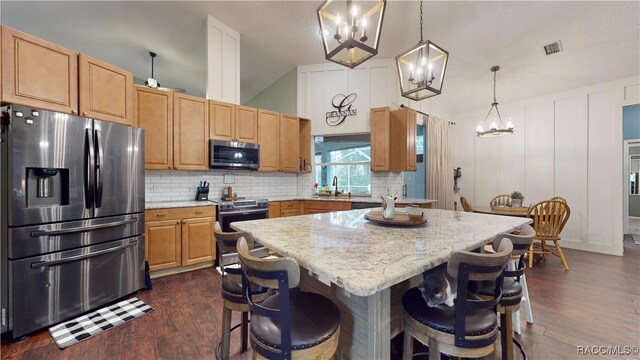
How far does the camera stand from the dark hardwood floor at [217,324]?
1.76m

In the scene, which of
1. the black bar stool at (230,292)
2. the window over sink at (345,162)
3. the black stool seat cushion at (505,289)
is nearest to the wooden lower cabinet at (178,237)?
the black bar stool at (230,292)

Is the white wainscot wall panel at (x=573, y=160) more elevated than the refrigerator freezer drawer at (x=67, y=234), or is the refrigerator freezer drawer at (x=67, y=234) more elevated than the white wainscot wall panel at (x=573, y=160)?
the white wainscot wall panel at (x=573, y=160)

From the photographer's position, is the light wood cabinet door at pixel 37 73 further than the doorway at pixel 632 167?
No

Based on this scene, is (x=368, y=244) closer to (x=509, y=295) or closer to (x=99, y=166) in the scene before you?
(x=509, y=295)

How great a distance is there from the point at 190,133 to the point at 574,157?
6.61 metres

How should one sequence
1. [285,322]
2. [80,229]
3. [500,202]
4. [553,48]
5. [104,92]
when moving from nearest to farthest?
[285,322] → [80,229] → [104,92] → [553,48] → [500,202]

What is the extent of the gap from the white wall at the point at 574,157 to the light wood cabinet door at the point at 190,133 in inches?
230

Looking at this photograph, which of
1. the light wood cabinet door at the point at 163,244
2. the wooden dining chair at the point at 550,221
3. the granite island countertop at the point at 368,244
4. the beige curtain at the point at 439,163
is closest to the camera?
the granite island countertop at the point at 368,244

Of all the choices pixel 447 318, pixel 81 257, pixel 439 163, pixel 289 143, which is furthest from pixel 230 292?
pixel 439 163

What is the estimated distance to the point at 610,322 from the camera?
7.02 feet

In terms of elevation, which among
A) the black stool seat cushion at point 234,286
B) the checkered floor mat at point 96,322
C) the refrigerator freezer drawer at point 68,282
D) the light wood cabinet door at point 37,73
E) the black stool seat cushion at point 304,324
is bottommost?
the checkered floor mat at point 96,322

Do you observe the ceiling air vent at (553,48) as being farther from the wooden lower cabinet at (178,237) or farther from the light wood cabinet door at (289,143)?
the wooden lower cabinet at (178,237)

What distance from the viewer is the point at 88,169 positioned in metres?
2.25

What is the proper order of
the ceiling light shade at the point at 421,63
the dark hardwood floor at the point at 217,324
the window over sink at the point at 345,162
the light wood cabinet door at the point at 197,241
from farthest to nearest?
the window over sink at the point at 345,162 < the light wood cabinet door at the point at 197,241 < the ceiling light shade at the point at 421,63 < the dark hardwood floor at the point at 217,324
